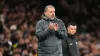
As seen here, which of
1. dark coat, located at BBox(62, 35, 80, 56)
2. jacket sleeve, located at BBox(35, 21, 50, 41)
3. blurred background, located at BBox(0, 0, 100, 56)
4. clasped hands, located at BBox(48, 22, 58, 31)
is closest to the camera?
clasped hands, located at BBox(48, 22, 58, 31)

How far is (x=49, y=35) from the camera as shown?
29.8 ft

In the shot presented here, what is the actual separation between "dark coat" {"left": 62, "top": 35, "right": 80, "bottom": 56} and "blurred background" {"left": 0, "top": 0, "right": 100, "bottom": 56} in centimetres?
268

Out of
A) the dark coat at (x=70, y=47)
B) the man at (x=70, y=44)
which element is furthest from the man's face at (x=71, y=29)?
the dark coat at (x=70, y=47)

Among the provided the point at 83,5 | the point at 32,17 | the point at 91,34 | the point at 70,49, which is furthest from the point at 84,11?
the point at 70,49

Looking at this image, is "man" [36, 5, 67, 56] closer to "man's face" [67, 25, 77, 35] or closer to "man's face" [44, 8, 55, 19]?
"man's face" [44, 8, 55, 19]

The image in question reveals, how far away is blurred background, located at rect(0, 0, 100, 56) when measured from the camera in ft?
45.0

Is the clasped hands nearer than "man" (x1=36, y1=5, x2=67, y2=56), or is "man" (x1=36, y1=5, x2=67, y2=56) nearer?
the clasped hands

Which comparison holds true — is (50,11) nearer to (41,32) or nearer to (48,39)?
(41,32)

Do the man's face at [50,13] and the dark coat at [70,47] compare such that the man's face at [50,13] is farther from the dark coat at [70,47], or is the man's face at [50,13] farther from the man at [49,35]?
the dark coat at [70,47]

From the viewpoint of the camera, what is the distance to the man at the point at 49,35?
29.7 ft

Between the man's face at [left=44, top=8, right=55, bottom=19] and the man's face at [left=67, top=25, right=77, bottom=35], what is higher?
the man's face at [left=44, top=8, right=55, bottom=19]

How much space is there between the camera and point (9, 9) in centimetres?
1648

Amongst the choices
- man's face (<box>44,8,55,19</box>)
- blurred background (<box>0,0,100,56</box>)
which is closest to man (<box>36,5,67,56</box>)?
man's face (<box>44,8,55,19</box>)

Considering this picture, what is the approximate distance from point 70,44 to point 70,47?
71 mm
